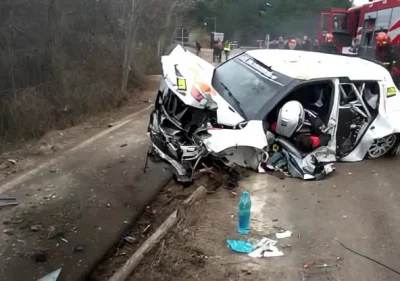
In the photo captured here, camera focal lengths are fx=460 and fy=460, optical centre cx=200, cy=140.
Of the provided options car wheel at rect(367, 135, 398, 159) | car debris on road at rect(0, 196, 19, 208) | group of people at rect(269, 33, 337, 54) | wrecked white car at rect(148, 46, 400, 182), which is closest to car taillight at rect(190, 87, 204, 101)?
wrecked white car at rect(148, 46, 400, 182)

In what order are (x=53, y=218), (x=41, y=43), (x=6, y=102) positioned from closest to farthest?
(x=53, y=218) → (x=6, y=102) → (x=41, y=43)

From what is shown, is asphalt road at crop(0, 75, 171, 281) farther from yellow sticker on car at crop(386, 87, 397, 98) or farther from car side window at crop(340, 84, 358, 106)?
yellow sticker on car at crop(386, 87, 397, 98)

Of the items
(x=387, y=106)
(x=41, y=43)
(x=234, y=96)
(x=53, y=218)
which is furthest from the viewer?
(x=41, y=43)

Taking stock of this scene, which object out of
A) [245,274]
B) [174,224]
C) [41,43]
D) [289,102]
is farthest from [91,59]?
[245,274]

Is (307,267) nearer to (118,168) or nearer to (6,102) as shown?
(118,168)

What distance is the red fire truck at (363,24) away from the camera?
42.5 ft

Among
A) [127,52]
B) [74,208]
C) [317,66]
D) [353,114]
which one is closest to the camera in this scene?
[74,208]

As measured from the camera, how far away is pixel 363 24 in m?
15.8

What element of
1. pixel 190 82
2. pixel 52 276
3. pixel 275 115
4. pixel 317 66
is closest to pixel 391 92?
pixel 317 66

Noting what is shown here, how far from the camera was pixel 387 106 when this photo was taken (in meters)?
6.27

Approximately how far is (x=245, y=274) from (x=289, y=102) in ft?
8.48

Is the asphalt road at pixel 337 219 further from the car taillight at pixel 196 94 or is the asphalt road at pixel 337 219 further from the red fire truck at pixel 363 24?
the red fire truck at pixel 363 24

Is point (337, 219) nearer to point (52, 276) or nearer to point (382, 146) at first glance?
point (382, 146)

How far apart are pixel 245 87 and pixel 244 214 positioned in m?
2.28
